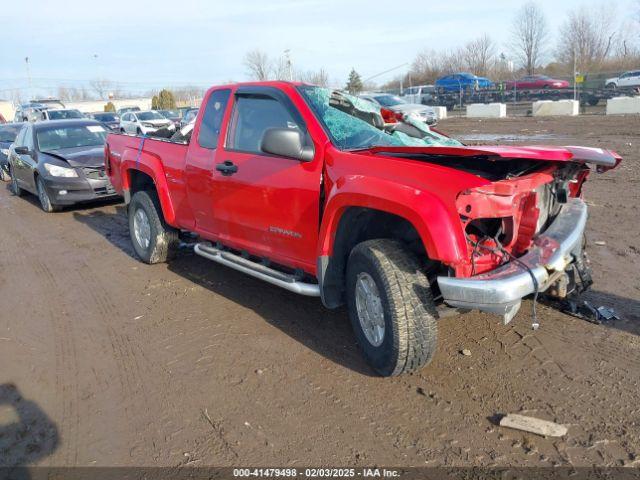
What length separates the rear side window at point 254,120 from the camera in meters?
4.59

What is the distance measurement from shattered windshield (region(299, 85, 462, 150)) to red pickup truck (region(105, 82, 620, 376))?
13 mm

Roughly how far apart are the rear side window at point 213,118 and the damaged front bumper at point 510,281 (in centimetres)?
289

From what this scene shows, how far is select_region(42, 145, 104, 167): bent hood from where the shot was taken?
1002 centimetres

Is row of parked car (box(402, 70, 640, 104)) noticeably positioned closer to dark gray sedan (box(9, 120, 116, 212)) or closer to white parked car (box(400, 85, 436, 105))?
white parked car (box(400, 85, 436, 105))

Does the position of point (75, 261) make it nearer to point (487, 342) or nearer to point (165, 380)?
point (165, 380)

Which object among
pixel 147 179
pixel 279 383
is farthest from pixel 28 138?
pixel 279 383

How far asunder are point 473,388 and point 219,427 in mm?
1629

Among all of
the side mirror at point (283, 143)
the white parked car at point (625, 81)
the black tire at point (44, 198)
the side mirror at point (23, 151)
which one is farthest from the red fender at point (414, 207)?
the white parked car at point (625, 81)

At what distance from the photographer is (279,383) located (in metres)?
3.80

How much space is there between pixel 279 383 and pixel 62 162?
8063 millimetres

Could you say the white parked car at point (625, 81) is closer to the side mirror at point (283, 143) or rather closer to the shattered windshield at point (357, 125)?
the shattered windshield at point (357, 125)

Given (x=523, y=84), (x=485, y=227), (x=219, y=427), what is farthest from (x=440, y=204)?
(x=523, y=84)

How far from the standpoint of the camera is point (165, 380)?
3.93m

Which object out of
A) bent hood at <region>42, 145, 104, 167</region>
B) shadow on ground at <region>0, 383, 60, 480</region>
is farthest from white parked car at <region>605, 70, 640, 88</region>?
shadow on ground at <region>0, 383, 60, 480</region>
